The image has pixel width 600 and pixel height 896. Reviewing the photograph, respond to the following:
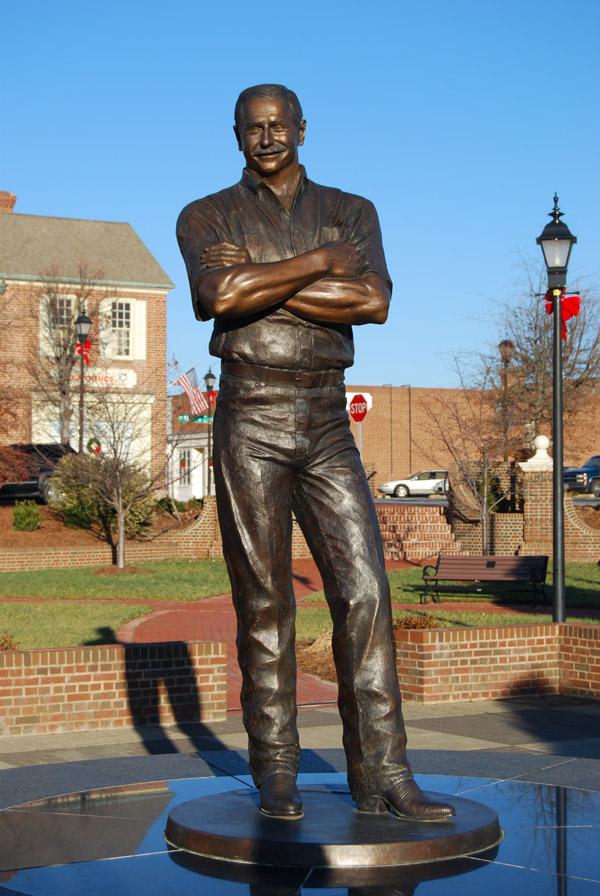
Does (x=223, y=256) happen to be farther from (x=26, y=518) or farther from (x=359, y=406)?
(x=26, y=518)

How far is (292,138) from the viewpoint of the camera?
4969 millimetres

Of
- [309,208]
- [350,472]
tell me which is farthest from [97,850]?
[309,208]

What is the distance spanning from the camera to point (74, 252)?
145ft

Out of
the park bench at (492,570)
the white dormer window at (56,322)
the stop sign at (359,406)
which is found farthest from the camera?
the white dormer window at (56,322)

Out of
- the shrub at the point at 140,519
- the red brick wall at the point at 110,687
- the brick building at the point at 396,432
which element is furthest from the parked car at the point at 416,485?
the red brick wall at the point at 110,687

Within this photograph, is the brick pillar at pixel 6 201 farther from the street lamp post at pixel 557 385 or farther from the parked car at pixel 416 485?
the street lamp post at pixel 557 385

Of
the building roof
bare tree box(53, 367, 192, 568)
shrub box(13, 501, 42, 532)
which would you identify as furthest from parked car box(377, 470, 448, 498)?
shrub box(13, 501, 42, 532)

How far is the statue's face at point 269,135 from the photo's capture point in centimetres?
488

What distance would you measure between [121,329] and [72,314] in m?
A: 1.89

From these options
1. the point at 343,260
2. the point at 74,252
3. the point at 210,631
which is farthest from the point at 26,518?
the point at 343,260

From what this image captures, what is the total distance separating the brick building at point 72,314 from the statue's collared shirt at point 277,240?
3488 centimetres

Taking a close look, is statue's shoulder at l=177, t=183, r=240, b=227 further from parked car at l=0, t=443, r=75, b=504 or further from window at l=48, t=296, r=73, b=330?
window at l=48, t=296, r=73, b=330

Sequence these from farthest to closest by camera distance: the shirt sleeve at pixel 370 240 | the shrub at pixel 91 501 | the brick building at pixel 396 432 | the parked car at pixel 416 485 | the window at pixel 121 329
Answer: the brick building at pixel 396 432, the parked car at pixel 416 485, the window at pixel 121 329, the shrub at pixel 91 501, the shirt sleeve at pixel 370 240

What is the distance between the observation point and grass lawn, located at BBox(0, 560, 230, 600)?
20.3 meters
